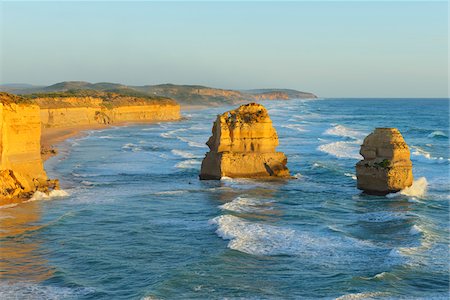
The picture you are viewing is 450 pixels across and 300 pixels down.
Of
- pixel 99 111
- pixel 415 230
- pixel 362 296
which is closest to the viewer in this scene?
pixel 362 296

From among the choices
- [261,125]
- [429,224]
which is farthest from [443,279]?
[261,125]

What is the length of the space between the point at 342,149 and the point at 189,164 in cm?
1559

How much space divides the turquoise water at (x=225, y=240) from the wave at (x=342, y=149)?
10060mm

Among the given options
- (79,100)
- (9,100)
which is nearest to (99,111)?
(79,100)

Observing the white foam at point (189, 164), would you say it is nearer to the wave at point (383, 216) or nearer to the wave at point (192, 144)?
the wave at point (192, 144)

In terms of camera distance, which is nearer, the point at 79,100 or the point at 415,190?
the point at 415,190

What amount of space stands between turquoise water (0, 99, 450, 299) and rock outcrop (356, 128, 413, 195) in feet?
2.16

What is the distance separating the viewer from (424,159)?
45.5 m

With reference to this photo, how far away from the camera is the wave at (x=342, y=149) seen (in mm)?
47888

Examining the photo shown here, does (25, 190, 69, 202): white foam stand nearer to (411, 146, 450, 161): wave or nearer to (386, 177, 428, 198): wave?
(386, 177, 428, 198): wave

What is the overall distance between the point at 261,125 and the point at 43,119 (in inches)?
1945

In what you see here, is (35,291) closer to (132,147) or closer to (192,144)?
(132,147)

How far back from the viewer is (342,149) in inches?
2074

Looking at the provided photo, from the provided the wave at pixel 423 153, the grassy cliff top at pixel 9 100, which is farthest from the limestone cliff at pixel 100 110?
the grassy cliff top at pixel 9 100
